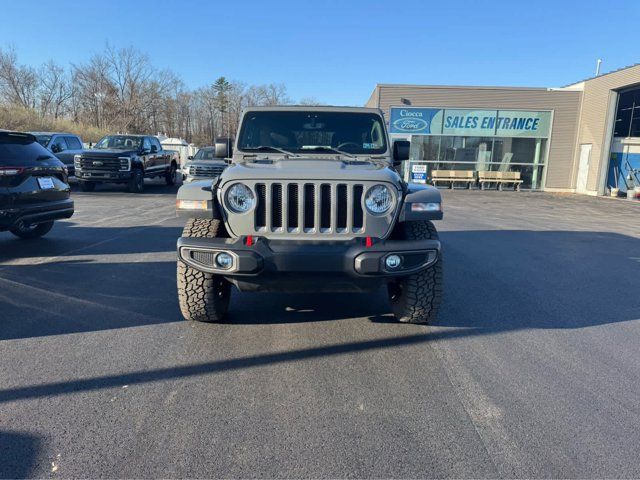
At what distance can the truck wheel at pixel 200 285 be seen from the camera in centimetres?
383

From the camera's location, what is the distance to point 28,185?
21.1 ft

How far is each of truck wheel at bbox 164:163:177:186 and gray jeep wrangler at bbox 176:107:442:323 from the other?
16.8m

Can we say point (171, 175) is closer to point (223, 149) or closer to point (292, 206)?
point (223, 149)

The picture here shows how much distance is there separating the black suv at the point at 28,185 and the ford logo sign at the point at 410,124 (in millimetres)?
18487

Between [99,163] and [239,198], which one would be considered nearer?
[239,198]

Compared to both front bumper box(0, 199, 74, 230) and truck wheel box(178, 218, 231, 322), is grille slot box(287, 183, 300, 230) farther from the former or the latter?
front bumper box(0, 199, 74, 230)

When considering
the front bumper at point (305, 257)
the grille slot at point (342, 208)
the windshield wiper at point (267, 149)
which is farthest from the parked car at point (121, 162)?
the grille slot at point (342, 208)

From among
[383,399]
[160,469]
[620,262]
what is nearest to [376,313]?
[383,399]

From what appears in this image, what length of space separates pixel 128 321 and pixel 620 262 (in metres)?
7.29

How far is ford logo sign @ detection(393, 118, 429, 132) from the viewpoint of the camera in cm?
2316

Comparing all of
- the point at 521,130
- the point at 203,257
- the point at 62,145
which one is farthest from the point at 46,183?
the point at 521,130

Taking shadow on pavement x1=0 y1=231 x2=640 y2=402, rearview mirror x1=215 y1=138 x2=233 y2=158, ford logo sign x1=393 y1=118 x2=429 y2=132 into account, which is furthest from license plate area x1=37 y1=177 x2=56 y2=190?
ford logo sign x1=393 y1=118 x2=429 y2=132

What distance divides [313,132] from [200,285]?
85.9 inches

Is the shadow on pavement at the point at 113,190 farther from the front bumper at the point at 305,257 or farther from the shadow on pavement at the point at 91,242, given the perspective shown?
the front bumper at the point at 305,257
